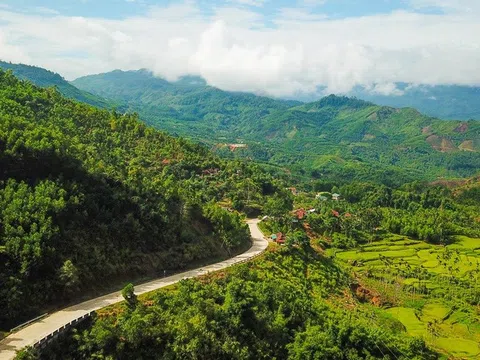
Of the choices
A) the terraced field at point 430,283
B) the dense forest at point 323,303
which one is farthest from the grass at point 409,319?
the dense forest at point 323,303

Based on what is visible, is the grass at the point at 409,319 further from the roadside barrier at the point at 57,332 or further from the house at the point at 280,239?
the roadside barrier at the point at 57,332

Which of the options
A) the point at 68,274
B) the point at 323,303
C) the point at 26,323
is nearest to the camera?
the point at 26,323

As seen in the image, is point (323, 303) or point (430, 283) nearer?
point (323, 303)

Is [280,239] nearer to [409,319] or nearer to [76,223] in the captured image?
[409,319]

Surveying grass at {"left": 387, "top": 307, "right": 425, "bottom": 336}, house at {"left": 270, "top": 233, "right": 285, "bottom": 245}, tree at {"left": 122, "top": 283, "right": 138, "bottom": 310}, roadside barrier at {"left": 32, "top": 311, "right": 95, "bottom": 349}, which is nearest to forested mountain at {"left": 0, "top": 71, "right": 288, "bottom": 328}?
roadside barrier at {"left": 32, "top": 311, "right": 95, "bottom": 349}

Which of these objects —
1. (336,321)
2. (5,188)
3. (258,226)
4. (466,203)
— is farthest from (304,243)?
(466,203)

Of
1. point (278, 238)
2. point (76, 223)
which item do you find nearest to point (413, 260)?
point (278, 238)

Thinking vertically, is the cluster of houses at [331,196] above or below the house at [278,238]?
below

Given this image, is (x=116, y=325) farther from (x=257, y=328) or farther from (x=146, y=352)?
(x=257, y=328)

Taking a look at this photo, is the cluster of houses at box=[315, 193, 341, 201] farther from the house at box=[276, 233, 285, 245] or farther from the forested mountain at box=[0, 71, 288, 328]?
the forested mountain at box=[0, 71, 288, 328]

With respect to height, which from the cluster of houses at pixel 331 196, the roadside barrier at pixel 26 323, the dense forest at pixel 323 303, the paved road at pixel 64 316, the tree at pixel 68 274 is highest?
the tree at pixel 68 274
